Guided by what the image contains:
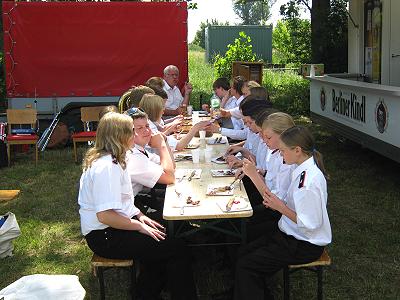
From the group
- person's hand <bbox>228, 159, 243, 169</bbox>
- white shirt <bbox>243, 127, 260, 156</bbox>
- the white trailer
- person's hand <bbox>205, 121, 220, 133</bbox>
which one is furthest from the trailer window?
person's hand <bbox>228, 159, 243, 169</bbox>

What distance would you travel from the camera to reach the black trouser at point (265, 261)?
11.5ft

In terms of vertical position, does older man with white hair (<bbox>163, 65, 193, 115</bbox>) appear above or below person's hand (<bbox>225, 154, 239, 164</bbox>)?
above

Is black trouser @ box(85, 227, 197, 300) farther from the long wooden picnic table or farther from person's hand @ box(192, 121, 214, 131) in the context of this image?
person's hand @ box(192, 121, 214, 131)

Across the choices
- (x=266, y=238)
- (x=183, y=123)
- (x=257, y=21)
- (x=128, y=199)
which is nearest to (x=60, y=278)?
(x=128, y=199)

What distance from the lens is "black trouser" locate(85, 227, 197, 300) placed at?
371cm

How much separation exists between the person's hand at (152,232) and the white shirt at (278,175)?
0.88m

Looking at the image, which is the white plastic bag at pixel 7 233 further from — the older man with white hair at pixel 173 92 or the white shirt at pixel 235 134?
the older man with white hair at pixel 173 92

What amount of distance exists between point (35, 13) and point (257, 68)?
4.32m

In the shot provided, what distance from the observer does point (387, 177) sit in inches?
308

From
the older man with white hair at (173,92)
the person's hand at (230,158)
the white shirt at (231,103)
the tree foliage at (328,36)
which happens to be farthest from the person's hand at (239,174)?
the tree foliage at (328,36)

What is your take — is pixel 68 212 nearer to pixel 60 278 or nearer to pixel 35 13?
pixel 60 278

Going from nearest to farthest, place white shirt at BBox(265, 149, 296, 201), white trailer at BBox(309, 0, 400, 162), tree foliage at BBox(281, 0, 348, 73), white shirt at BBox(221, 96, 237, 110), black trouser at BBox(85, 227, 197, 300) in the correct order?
black trouser at BBox(85, 227, 197, 300) < white shirt at BBox(265, 149, 296, 201) < white trailer at BBox(309, 0, 400, 162) < white shirt at BBox(221, 96, 237, 110) < tree foliage at BBox(281, 0, 348, 73)

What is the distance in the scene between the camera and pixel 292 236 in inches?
141

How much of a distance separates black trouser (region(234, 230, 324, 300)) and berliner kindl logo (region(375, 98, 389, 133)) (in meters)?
3.58
